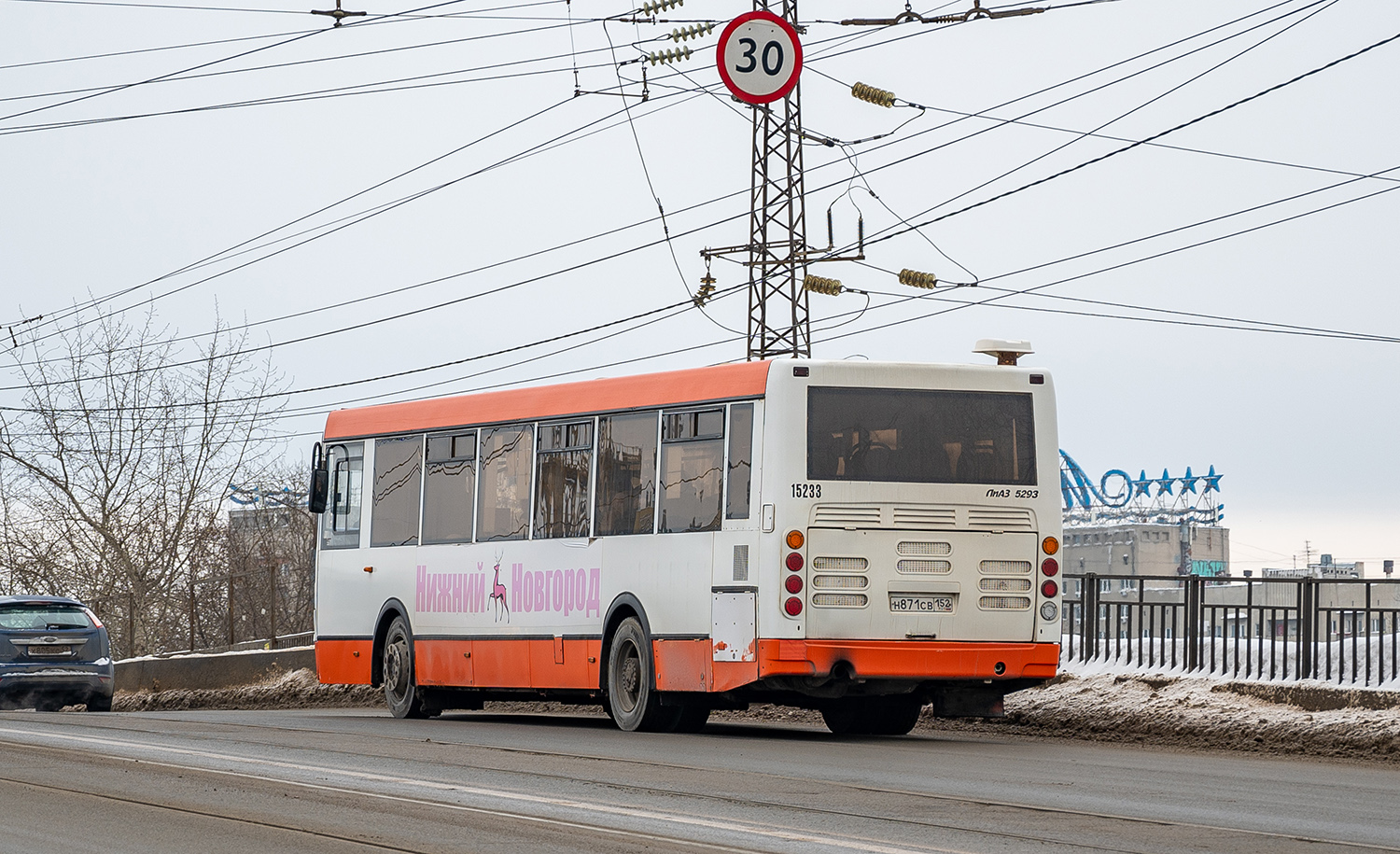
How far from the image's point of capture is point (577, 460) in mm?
17031

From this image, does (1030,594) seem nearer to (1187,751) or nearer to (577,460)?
(1187,751)

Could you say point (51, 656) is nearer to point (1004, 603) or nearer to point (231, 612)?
Result: point (231, 612)

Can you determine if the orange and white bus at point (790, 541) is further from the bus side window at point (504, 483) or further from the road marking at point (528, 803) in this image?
the road marking at point (528, 803)

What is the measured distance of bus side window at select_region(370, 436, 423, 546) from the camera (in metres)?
19.4

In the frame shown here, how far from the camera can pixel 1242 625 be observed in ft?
58.8

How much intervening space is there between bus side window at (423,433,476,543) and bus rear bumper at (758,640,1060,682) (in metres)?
4.78

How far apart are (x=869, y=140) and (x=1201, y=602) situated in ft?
50.0

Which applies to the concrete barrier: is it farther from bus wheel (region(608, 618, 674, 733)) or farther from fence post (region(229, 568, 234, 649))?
bus wheel (region(608, 618, 674, 733))

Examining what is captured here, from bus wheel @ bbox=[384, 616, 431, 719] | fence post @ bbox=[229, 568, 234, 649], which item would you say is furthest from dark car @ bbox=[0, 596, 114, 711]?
fence post @ bbox=[229, 568, 234, 649]

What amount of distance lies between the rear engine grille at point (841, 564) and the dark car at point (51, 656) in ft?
36.9

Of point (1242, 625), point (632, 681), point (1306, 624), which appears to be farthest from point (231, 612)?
point (1306, 624)

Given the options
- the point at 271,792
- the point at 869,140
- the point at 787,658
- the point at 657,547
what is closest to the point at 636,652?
the point at 657,547

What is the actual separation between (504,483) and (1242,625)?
23.1ft

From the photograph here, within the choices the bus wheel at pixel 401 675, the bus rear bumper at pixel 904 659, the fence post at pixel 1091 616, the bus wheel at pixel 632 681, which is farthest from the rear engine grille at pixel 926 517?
the bus wheel at pixel 401 675
